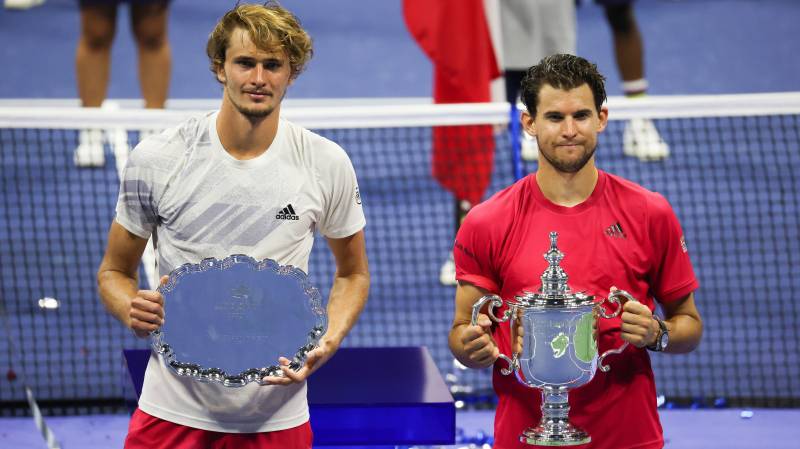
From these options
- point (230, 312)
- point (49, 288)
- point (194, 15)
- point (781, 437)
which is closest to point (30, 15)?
point (194, 15)

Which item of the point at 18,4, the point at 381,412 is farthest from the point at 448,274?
the point at 18,4

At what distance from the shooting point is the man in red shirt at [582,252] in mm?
3355

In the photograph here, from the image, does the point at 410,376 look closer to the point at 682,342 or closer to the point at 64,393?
the point at 682,342

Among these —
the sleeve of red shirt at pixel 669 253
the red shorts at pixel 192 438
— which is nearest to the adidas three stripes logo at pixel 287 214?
the red shorts at pixel 192 438

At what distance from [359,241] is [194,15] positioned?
13818 millimetres

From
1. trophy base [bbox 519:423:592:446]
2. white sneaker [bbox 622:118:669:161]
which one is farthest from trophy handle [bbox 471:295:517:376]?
white sneaker [bbox 622:118:669:161]

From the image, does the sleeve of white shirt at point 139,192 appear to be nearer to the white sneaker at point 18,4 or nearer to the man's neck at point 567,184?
the man's neck at point 567,184

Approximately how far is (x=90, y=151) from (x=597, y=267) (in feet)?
21.6

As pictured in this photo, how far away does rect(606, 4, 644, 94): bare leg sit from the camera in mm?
9727

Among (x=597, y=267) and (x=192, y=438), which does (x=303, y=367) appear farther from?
(x=597, y=267)

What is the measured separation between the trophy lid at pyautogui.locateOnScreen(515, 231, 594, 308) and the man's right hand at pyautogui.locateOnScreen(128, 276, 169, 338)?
34.4 inches

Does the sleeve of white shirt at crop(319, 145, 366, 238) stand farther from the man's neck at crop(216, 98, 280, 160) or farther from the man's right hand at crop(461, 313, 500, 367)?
the man's right hand at crop(461, 313, 500, 367)

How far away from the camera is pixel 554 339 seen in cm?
313

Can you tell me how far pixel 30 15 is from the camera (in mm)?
16703
